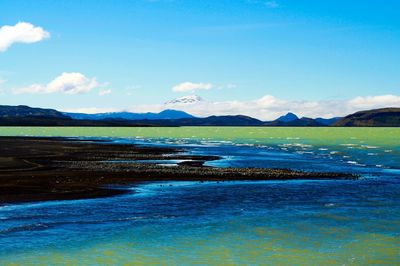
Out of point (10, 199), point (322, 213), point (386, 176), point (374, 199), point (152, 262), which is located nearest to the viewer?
point (152, 262)

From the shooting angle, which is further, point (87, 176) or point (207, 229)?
point (87, 176)

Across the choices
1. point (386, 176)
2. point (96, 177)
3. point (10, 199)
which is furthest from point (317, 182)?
point (10, 199)

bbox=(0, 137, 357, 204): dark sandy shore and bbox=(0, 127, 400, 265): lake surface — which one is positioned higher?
bbox=(0, 137, 357, 204): dark sandy shore

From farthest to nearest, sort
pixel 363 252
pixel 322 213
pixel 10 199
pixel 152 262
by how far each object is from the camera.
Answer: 1. pixel 10 199
2. pixel 322 213
3. pixel 363 252
4. pixel 152 262

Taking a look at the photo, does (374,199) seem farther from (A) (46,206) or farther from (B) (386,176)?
(A) (46,206)

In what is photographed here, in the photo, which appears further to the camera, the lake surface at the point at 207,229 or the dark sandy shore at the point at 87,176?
the dark sandy shore at the point at 87,176

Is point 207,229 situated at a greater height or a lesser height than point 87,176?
lesser

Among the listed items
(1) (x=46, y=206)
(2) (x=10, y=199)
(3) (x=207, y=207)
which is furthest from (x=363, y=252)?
(2) (x=10, y=199)

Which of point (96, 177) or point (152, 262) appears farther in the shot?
point (96, 177)

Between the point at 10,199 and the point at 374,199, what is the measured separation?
28.7 meters

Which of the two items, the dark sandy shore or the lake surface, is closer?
the lake surface

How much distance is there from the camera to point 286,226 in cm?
2912

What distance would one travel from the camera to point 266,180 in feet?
170

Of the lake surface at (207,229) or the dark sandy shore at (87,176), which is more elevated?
the dark sandy shore at (87,176)
